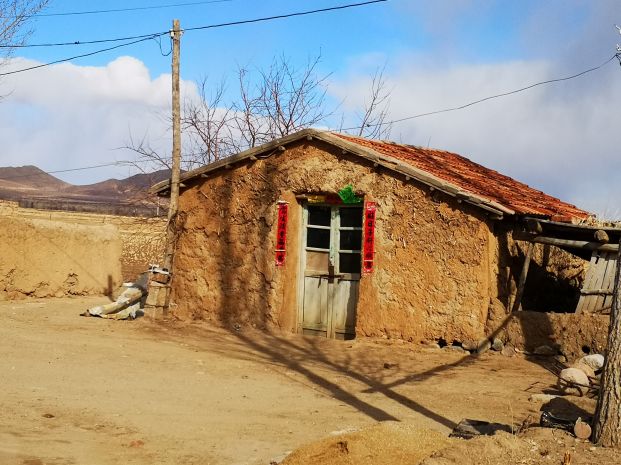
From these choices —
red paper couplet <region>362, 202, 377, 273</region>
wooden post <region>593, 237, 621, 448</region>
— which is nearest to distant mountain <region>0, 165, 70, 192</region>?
red paper couplet <region>362, 202, 377, 273</region>

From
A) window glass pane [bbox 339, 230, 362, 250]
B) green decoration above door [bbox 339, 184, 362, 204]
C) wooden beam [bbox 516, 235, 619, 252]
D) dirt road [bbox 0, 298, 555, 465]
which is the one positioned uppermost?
green decoration above door [bbox 339, 184, 362, 204]

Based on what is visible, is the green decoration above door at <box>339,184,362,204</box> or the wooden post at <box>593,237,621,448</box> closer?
the wooden post at <box>593,237,621,448</box>

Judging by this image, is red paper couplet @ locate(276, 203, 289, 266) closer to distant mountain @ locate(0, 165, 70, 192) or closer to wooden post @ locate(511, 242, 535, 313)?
wooden post @ locate(511, 242, 535, 313)

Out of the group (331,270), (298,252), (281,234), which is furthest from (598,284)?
(281,234)

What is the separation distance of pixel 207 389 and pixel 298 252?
162 inches

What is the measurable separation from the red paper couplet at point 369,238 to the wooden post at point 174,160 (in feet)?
11.3

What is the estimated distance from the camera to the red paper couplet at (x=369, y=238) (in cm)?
1134

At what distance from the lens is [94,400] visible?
753cm

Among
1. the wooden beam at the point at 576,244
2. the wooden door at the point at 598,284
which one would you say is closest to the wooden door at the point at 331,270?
the wooden beam at the point at 576,244

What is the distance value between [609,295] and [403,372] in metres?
2.91

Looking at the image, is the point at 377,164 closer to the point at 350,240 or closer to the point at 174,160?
the point at 350,240

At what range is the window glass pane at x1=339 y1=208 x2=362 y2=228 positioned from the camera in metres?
11.9

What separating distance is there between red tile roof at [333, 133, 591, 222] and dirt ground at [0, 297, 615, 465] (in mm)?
2310

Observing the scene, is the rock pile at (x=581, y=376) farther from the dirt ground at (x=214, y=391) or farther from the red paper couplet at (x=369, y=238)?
the red paper couplet at (x=369, y=238)
